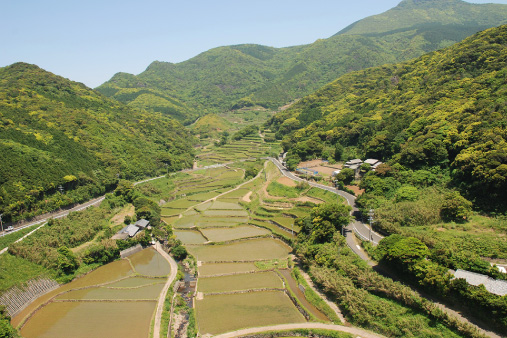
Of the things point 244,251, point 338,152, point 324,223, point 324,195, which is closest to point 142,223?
point 244,251

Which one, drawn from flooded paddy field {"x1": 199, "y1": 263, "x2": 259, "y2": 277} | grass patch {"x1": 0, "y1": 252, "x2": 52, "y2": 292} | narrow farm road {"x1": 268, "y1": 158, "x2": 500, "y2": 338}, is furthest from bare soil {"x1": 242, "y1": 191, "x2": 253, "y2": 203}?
grass patch {"x1": 0, "y1": 252, "x2": 52, "y2": 292}

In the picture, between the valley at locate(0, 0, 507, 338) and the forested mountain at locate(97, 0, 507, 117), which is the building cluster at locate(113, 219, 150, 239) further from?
the forested mountain at locate(97, 0, 507, 117)

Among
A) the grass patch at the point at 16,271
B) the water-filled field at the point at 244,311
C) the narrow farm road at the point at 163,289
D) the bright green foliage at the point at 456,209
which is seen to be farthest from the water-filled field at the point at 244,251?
the bright green foliage at the point at 456,209

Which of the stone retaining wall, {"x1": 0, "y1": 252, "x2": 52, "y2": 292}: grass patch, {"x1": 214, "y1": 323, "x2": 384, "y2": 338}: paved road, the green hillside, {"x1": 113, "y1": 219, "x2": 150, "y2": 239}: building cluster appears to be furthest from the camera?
the green hillside

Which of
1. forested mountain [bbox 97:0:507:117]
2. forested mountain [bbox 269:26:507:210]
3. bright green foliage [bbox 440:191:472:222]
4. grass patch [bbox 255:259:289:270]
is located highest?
forested mountain [bbox 97:0:507:117]

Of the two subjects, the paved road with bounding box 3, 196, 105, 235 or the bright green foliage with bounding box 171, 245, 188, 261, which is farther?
the paved road with bounding box 3, 196, 105, 235

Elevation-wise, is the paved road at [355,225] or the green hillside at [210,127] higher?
the green hillside at [210,127]

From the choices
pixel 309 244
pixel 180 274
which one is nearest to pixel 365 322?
pixel 309 244

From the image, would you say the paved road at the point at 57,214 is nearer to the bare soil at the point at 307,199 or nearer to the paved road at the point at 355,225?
the bare soil at the point at 307,199
